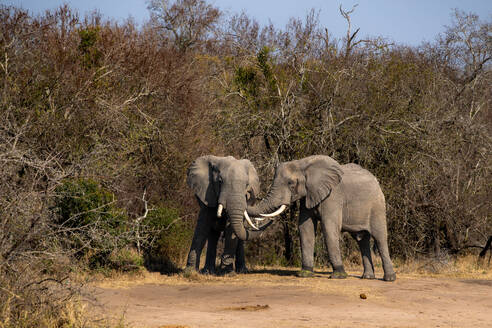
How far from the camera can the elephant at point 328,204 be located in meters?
13.6

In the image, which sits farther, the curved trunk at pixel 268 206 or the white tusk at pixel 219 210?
the curved trunk at pixel 268 206

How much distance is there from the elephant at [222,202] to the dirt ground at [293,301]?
61 cm

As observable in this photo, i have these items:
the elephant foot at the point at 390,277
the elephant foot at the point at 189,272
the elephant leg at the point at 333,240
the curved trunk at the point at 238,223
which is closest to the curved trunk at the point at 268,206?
the curved trunk at the point at 238,223

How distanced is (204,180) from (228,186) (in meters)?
0.86

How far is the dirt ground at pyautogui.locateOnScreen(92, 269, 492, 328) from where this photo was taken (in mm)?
9312

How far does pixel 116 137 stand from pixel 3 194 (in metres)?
8.88

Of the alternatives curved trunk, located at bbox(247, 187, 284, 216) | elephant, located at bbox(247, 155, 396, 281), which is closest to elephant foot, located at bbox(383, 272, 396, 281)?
A: elephant, located at bbox(247, 155, 396, 281)

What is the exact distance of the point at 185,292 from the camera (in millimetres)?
11930

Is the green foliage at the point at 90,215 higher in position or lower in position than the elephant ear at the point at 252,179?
lower

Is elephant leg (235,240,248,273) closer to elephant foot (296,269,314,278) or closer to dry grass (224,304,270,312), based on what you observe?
elephant foot (296,269,314,278)

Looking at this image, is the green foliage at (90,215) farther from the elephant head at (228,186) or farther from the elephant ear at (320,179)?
the elephant ear at (320,179)

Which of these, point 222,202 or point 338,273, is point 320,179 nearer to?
point 338,273

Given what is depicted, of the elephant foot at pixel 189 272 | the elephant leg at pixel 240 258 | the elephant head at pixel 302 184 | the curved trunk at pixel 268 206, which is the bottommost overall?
the elephant foot at pixel 189 272

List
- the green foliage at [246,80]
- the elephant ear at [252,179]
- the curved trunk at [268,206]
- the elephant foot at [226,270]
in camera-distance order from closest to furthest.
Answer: the curved trunk at [268,206] → the elephant foot at [226,270] → the elephant ear at [252,179] → the green foliage at [246,80]
